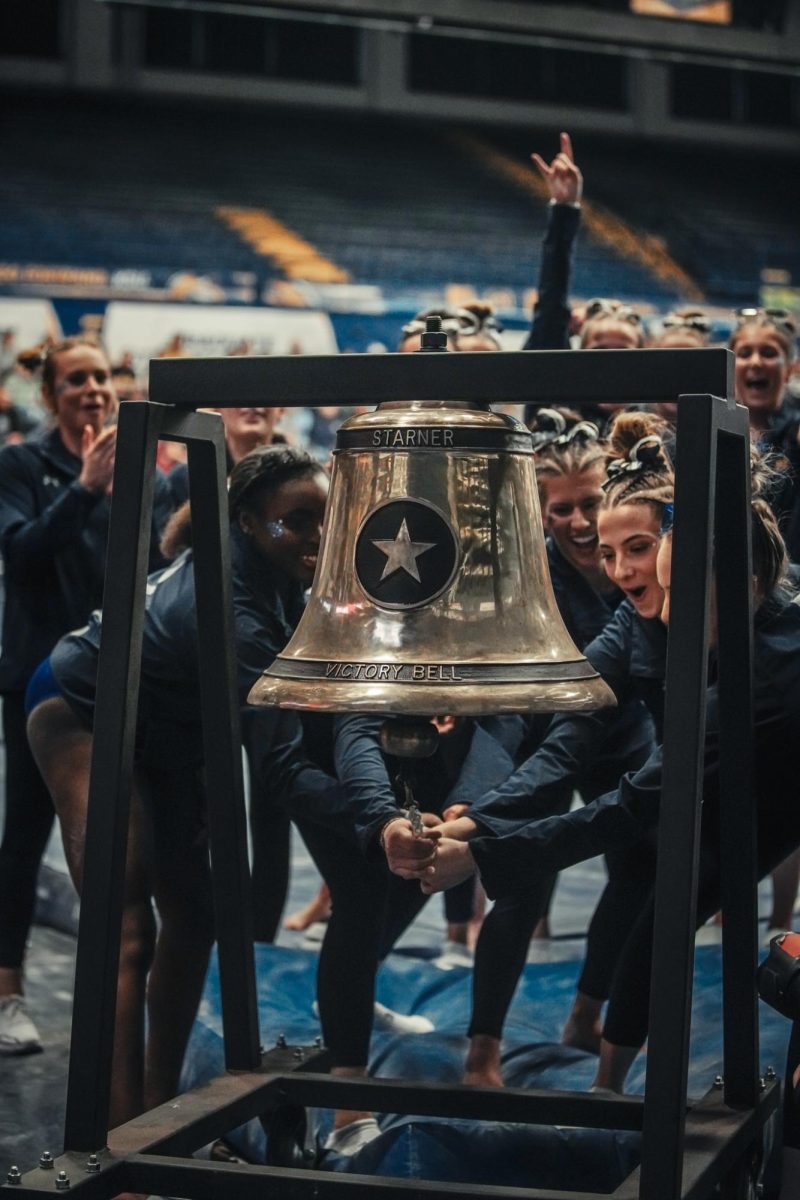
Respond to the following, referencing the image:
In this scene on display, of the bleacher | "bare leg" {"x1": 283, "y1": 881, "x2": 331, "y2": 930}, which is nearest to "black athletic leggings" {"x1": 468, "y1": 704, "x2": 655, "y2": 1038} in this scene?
"bare leg" {"x1": 283, "y1": 881, "x2": 331, "y2": 930}

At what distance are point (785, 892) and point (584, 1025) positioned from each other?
1.21 metres

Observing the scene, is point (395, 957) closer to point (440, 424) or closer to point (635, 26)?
point (440, 424)

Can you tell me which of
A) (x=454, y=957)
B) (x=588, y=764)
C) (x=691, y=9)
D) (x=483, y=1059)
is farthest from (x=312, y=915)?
(x=691, y=9)

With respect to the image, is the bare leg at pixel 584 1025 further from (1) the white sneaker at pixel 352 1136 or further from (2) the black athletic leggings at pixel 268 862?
(2) the black athletic leggings at pixel 268 862

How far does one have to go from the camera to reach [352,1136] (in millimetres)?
3258

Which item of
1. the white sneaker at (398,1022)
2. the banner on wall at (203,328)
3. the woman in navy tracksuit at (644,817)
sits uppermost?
the banner on wall at (203,328)

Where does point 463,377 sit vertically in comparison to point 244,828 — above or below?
above

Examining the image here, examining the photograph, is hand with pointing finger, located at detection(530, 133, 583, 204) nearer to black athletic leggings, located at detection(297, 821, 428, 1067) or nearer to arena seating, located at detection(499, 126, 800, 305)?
black athletic leggings, located at detection(297, 821, 428, 1067)

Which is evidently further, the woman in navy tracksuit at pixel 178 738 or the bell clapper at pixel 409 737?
the woman in navy tracksuit at pixel 178 738

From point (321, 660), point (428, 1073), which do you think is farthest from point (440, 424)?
point (428, 1073)

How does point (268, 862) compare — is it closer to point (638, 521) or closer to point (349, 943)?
point (349, 943)

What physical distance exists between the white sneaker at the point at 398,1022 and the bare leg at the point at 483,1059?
1.32 feet

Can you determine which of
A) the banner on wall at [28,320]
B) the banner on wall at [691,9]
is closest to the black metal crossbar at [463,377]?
the banner on wall at [28,320]

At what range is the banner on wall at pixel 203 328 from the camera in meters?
15.8
